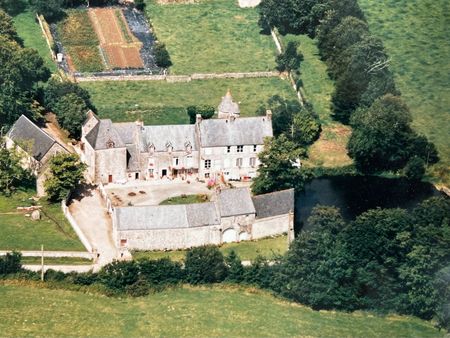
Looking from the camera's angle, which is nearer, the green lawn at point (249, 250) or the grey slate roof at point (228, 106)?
the green lawn at point (249, 250)

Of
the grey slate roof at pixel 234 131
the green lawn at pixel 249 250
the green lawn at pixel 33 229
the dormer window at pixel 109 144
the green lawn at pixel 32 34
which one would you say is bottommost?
the green lawn at pixel 249 250

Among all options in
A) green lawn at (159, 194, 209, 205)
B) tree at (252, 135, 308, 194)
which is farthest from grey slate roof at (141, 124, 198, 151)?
tree at (252, 135, 308, 194)

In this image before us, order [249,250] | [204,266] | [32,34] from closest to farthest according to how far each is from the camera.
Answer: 1. [204,266]
2. [249,250]
3. [32,34]

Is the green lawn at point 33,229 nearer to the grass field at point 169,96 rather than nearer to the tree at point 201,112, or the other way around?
the grass field at point 169,96

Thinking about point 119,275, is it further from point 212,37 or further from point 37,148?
point 212,37

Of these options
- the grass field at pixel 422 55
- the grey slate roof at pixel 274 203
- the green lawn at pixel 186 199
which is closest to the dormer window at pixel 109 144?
the green lawn at pixel 186 199

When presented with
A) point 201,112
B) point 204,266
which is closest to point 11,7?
point 201,112
